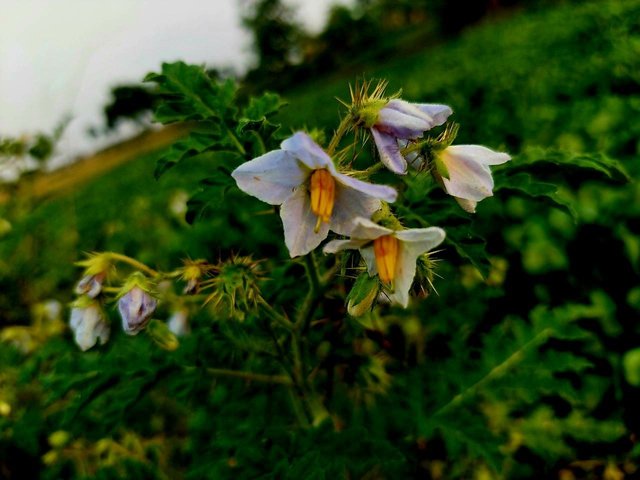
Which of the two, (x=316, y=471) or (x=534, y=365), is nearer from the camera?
(x=316, y=471)

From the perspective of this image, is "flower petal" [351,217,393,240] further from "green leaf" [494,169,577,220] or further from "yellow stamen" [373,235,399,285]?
"green leaf" [494,169,577,220]

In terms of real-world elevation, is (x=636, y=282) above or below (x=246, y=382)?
below

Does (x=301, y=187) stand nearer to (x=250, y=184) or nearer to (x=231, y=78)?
(x=250, y=184)

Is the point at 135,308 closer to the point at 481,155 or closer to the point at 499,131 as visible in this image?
the point at 481,155

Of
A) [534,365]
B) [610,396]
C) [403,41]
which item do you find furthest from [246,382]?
[403,41]

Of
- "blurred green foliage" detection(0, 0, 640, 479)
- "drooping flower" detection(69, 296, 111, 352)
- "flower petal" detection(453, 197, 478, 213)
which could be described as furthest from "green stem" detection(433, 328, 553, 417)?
"drooping flower" detection(69, 296, 111, 352)

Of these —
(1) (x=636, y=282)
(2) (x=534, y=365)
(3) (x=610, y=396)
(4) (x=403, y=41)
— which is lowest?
(4) (x=403, y=41)

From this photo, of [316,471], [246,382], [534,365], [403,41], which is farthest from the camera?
[403,41]

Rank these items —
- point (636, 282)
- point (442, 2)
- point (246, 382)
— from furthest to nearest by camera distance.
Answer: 1. point (442, 2)
2. point (636, 282)
3. point (246, 382)
